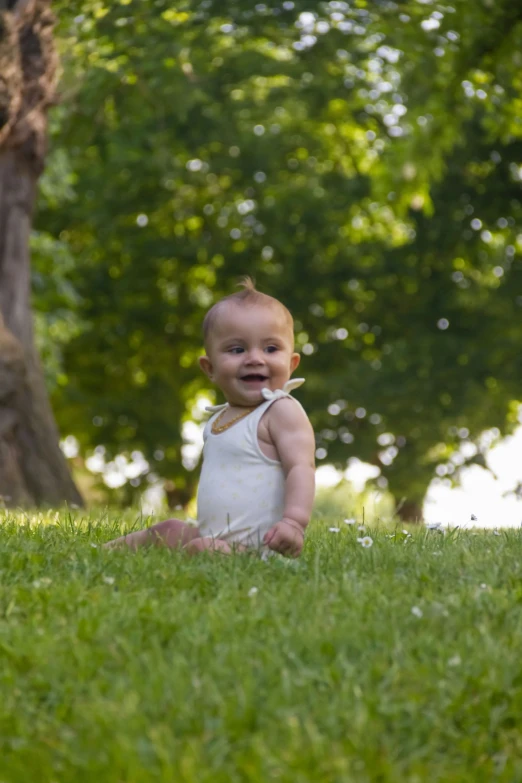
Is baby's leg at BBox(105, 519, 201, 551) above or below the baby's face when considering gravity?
below

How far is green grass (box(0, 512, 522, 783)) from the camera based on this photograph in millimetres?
2922

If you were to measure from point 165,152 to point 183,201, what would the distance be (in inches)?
137

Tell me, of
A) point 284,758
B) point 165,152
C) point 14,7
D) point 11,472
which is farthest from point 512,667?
point 165,152

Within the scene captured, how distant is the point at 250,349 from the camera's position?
210 inches

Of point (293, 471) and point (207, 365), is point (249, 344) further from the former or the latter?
point (293, 471)

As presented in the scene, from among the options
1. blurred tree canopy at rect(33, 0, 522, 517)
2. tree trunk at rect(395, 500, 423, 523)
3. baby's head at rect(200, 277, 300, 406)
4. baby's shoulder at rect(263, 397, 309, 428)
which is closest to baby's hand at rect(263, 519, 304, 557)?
baby's shoulder at rect(263, 397, 309, 428)

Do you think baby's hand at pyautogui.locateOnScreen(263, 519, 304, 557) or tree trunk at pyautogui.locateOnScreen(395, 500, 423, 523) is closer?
baby's hand at pyautogui.locateOnScreen(263, 519, 304, 557)

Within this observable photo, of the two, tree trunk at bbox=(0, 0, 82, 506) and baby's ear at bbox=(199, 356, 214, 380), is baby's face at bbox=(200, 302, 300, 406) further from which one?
tree trunk at bbox=(0, 0, 82, 506)

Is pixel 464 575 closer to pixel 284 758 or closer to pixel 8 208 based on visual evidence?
pixel 284 758

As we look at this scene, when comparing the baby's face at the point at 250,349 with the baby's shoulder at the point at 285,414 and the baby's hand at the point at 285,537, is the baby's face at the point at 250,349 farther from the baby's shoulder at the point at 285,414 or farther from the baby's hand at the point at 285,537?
the baby's hand at the point at 285,537

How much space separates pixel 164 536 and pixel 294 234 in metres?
17.7

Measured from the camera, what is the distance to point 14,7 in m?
11.4

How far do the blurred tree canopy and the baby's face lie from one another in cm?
1098

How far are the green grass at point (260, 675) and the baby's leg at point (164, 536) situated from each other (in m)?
0.86
